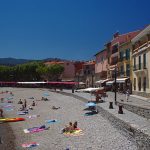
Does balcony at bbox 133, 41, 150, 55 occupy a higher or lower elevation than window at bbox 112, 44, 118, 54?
lower

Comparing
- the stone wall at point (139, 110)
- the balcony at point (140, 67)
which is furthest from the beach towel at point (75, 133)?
the balcony at point (140, 67)

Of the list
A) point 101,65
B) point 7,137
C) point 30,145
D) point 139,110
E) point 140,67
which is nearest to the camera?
point 30,145

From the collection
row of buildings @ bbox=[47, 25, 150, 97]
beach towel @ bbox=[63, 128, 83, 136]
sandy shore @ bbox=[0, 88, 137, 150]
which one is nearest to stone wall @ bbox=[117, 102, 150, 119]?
sandy shore @ bbox=[0, 88, 137, 150]

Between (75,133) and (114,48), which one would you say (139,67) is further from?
(75,133)

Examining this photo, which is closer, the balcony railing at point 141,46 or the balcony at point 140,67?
the balcony railing at point 141,46

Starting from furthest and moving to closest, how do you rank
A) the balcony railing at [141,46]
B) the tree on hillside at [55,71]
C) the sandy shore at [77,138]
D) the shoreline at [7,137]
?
1. the tree on hillside at [55,71]
2. the balcony railing at [141,46]
3. the shoreline at [7,137]
4. the sandy shore at [77,138]

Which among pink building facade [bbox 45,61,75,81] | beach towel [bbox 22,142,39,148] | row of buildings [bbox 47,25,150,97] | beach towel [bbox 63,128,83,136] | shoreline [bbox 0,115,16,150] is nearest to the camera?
beach towel [bbox 22,142,39,148]

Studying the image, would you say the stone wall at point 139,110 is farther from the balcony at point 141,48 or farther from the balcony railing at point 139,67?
the balcony railing at point 139,67

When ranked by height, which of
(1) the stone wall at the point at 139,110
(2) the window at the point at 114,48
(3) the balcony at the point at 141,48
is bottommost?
(1) the stone wall at the point at 139,110

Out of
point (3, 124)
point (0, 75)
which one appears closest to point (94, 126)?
point (3, 124)

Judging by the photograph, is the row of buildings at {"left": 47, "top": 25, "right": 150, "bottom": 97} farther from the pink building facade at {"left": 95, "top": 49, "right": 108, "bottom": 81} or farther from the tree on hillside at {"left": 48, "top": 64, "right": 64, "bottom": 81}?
the tree on hillside at {"left": 48, "top": 64, "right": 64, "bottom": 81}

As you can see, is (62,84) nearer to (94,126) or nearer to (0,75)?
(0,75)

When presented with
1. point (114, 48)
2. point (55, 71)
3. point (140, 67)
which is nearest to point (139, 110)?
point (140, 67)

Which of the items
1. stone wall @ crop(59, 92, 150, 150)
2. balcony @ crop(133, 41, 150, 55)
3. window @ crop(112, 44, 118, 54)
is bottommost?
stone wall @ crop(59, 92, 150, 150)
